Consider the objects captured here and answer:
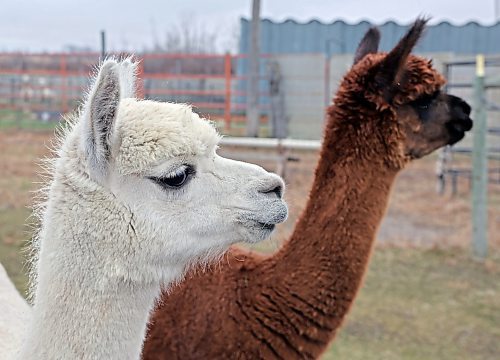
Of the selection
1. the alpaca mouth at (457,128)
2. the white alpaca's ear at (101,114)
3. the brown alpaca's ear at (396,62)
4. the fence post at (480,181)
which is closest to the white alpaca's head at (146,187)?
the white alpaca's ear at (101,114)

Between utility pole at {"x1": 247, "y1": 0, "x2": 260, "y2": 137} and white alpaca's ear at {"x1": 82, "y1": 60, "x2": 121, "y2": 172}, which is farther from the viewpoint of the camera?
utility pole at {"x1": 247, "y1": 0, "x2": 260, "y2": 137}

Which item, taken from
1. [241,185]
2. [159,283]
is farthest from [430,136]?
[159,283]

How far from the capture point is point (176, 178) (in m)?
1.84

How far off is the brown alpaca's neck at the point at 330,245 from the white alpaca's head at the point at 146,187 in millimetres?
821

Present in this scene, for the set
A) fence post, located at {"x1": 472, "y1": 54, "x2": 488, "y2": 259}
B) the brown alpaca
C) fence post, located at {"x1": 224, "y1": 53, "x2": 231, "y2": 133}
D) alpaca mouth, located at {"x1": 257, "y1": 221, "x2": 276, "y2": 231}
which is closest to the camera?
alpaca mouth, located at {"x1": 257, "y1": 221, "x2": 276, "y2": 231}

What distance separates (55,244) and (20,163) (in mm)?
10777

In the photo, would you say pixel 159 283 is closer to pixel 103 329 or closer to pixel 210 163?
pixel 103 329

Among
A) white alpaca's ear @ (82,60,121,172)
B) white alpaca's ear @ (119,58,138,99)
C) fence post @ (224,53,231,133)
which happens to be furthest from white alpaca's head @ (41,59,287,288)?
fence post @ (224,53,231,133)

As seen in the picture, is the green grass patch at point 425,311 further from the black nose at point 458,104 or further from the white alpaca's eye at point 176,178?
the white alpaca's eye at point 176,178

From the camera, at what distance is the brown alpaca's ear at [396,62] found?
2928mm

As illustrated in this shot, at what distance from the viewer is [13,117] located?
57.9ft

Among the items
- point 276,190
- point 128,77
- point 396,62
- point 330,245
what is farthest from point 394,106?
point 128,77

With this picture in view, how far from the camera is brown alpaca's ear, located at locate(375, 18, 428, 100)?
115 inches

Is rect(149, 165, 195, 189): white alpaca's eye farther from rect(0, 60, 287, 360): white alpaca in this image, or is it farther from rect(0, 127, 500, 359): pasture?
rect(0, 127, 500, 359): pasture
